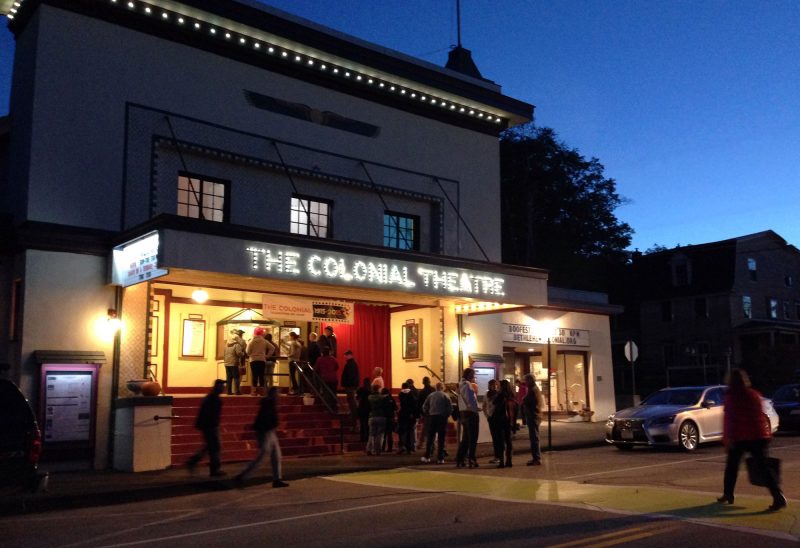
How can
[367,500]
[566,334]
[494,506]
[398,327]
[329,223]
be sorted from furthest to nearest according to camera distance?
[566,334], [398,327], [329,223], [367,500], [494,506]

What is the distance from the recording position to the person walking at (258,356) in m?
20.9

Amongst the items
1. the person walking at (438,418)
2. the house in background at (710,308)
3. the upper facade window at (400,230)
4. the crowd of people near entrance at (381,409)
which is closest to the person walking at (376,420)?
the crowd of people near entrance at (381,409)

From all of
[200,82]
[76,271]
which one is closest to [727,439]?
[76,271]

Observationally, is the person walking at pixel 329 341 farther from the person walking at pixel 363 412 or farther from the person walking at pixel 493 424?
the person walking at pixel 493 424

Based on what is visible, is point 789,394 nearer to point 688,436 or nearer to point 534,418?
point 688,436

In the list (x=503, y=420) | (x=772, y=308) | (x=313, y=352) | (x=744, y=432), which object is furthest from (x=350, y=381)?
(x=772, y=308)

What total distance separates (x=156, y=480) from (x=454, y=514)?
668 centimetres

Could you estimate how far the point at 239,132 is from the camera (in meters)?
20.2

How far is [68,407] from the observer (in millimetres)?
16625

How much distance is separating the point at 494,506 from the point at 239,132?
494 inches

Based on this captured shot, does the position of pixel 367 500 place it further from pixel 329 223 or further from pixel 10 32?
pixel 10 32

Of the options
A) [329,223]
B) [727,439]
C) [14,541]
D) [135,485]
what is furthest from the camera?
[329,223]

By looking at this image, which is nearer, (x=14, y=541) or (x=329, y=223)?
(x=14, y=541)

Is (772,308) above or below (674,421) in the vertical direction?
above
